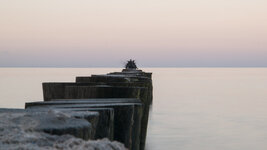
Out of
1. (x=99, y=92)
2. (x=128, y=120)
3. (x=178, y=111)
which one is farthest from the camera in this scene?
(x=178, y=111)

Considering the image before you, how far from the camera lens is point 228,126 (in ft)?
51.4

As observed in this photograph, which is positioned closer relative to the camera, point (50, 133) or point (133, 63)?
point (50, 133)

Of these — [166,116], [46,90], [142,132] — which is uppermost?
[46,90]

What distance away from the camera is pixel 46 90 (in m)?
7.25

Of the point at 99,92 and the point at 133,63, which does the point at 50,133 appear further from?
the point at 133,63

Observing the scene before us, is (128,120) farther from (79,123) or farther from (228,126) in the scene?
(228,126)

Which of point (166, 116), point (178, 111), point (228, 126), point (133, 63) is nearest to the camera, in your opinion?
point (228, 126)

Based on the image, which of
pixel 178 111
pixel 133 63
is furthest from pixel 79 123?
pixel 133 63

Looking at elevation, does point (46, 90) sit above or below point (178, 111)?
above

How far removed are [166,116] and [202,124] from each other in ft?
10.0

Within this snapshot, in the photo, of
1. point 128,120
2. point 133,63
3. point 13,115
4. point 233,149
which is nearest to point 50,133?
point 13,115

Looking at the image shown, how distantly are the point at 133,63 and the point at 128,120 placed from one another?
26887mm

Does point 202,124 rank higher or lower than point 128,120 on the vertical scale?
lower

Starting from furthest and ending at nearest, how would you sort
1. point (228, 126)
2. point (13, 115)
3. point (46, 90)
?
point (228, 126)
point (46, 90)
point (13, 115)
